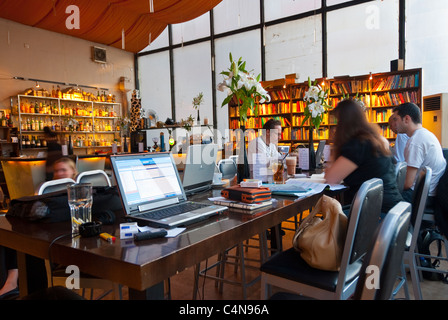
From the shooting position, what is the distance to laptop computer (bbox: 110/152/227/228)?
52.2 inches

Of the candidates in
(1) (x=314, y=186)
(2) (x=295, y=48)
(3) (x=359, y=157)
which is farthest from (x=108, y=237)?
(2) (x=295, y=48)

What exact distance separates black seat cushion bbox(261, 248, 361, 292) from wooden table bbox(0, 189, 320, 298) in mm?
208

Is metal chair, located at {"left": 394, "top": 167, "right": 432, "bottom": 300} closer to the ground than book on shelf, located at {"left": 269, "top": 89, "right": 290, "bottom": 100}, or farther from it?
closer to the ground

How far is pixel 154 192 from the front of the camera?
4.97 ft

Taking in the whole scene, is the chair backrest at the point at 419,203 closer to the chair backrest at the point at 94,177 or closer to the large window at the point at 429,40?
the chair backrest at the point at 94,177

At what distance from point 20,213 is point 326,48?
24.2ft

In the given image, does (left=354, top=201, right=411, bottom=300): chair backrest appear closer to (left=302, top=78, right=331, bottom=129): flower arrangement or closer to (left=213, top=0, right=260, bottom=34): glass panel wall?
(left=302, top=78, right=331, bottom=129): flower arrangement

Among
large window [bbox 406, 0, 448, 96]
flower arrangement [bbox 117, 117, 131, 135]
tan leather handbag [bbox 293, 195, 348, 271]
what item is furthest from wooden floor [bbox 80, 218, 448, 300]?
flower arrangement [bbox 117, 117, 131, 135]

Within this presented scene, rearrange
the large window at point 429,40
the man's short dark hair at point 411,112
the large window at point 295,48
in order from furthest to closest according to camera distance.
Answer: the large window at point 295,48 → the large window at point 429,40 → the man's short dark hair at point 411,112

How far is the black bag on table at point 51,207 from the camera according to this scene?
1343mm

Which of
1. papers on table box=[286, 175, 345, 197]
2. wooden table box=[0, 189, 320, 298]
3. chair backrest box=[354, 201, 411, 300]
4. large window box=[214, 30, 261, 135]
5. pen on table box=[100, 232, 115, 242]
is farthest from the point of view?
large window box=[214, 30, 261, 135]

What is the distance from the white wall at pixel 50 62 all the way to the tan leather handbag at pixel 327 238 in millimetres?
8663

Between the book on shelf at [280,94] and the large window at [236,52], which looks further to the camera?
the large window at [236,52]

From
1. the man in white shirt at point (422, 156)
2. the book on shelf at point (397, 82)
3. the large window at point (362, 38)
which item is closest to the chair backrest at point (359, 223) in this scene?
the man in white shirt at point (422, 156)
